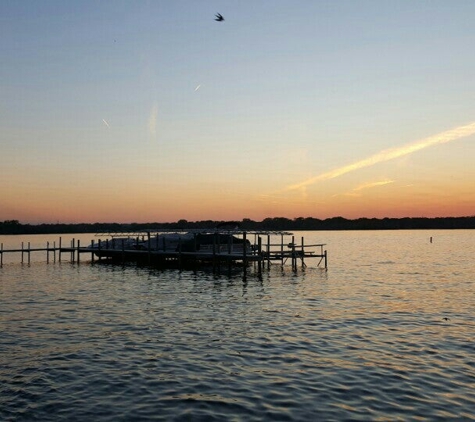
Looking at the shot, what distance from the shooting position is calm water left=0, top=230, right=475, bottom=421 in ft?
39.8

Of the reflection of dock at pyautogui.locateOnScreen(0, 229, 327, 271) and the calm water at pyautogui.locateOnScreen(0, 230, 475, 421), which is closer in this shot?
the calm water at pyautogui.locateOnScreen(0, 230, 475, 421)

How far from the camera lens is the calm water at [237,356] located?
12.1 metres

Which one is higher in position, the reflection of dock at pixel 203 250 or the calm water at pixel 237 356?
the reflection of dock at pixel 203 250

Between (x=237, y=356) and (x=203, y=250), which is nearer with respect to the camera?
(x=237, y=356)

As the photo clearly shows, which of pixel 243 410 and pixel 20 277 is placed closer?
pixel 243 410

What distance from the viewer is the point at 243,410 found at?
11.9 metres

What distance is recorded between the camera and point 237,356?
16688mm

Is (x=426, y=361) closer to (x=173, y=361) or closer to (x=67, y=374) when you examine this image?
(x=173, y=361)

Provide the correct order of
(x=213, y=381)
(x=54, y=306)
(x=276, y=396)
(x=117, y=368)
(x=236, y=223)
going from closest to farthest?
1. (x=276, y=396)
2. (x=213, y=381)
3. (x=117, y=368)
4. (x=54, y=306)
5. (x=236, y=223)

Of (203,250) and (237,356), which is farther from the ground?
(203,250)

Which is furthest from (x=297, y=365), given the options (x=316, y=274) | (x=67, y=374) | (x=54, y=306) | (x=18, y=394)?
(x=316, y=274)

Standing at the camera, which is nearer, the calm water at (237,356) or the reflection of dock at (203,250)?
the calm water at (237,356)

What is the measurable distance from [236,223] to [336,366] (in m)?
47.4

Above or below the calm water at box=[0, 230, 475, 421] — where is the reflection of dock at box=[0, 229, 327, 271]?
above
